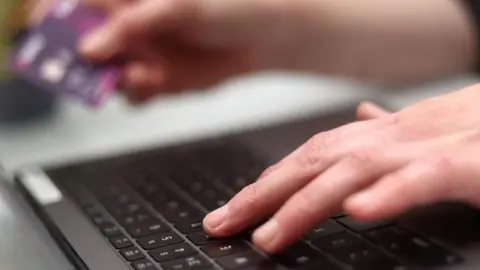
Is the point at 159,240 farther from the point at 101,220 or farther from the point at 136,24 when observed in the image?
the point at 136,24

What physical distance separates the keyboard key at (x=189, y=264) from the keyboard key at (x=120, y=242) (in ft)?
0.15

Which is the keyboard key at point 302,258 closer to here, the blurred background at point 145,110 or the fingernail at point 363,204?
the fingernail at point 363,204

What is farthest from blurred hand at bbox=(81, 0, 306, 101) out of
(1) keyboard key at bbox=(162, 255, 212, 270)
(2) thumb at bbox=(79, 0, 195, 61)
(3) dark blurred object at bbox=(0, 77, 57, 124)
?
(1) keyboard key at bbox=(162, 255, 212, 270)

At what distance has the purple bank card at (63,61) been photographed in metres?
0.78

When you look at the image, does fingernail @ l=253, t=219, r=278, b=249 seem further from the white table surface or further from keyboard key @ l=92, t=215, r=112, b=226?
the white table surface

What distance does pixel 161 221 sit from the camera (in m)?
0.55

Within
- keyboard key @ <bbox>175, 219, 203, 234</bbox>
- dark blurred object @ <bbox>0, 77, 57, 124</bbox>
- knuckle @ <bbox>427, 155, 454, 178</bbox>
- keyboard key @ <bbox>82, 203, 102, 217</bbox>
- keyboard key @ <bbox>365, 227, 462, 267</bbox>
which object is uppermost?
dark blurred object @ <bbox>0, 77, 57, 124</bbox>

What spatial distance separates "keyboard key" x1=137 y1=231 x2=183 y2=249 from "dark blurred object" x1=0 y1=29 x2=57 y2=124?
1.58 ft

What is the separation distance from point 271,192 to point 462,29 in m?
0.59

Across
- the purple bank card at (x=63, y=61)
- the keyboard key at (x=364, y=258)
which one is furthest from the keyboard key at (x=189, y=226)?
the purple bank card at (x=63, y=61)

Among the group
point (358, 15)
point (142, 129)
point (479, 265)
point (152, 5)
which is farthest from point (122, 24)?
point (479, 265)

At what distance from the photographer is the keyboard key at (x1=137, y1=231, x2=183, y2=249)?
503 mm

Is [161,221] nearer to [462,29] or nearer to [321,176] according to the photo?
[321,176]

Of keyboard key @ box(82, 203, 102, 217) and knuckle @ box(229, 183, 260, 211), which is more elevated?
knuckle @ box(229, 183, 260, 211)
